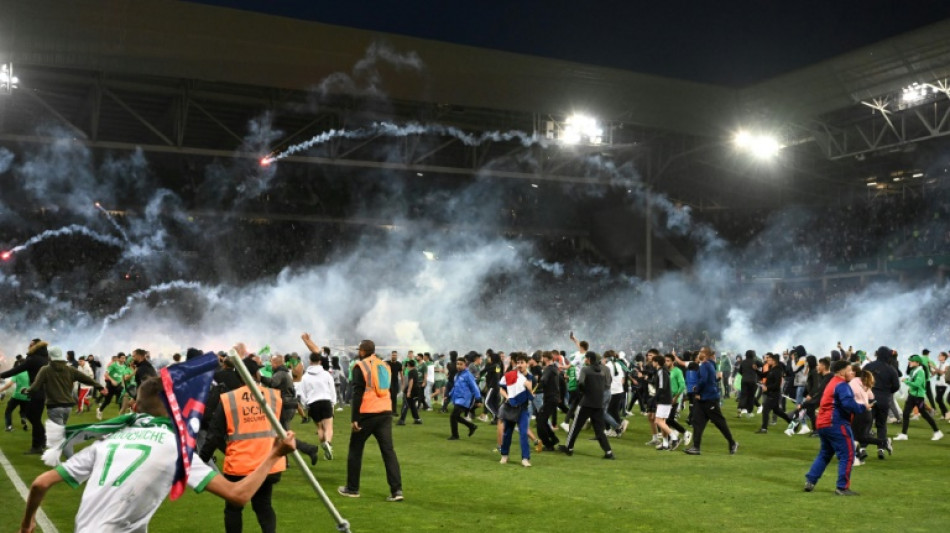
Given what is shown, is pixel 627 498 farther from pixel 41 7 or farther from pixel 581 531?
pixel 41 7

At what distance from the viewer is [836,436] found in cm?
1013

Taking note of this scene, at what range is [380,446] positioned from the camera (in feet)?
32.0

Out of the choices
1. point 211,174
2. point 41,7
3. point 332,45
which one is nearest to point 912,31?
point 332,45

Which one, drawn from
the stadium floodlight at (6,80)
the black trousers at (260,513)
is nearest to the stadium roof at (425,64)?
the stadium floodlight at (6,80)

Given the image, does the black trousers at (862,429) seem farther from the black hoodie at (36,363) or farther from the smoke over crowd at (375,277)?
the smoke over crowd at (375,277)

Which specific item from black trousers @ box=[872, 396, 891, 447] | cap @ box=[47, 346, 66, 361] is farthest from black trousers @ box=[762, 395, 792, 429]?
cap @ box=[47, 346, 66, 361]

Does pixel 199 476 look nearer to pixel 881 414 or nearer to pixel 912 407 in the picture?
pixel 881 414

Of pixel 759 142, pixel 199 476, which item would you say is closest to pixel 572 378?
pixel 199 476

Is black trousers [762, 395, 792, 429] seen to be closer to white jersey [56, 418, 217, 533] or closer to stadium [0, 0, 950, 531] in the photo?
stadium [0, 0, 950, 531]

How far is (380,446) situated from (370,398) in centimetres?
53

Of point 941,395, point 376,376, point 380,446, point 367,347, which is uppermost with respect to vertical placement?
point 367,347

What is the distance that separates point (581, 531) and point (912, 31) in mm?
19085

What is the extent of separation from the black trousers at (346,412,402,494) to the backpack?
0.88ft

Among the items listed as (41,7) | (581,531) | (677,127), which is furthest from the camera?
(677,127)
